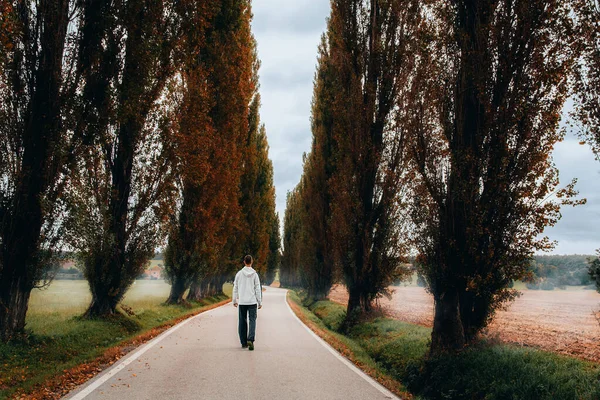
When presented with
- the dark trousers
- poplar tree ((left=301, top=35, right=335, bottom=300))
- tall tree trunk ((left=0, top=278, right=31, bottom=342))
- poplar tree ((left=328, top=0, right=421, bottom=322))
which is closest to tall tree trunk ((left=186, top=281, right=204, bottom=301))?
poplar tree ((left=301, top=35, right=335, bottom=300))

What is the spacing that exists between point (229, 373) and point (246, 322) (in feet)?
10.3

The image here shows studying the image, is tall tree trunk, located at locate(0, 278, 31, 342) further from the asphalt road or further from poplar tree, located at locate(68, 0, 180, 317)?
the asphalt road

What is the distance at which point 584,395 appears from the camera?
5.30 m

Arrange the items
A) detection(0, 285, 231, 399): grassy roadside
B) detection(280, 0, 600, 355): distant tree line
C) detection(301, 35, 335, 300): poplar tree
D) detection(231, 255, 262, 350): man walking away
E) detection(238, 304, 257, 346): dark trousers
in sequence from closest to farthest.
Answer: detection(0, 285, 231, 399): grassy roadside < detection(280, 0, 600, 355): distant tree line < detection(238, 304, 257, 346): dark trousers < detection(231, 255, 262, 350): man walking away < detection(301, 35, 335, 300): poplar tree

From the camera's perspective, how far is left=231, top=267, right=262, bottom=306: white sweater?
1036 cm

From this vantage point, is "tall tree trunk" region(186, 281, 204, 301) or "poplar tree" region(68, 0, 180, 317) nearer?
"poplar tree" region(68, 0, 180, 317)

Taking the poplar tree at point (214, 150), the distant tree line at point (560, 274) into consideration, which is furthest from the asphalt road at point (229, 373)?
the distant tree line at point (560, 274)

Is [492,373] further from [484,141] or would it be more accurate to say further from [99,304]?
[99,304]

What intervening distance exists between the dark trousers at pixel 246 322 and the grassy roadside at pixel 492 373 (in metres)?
2.70

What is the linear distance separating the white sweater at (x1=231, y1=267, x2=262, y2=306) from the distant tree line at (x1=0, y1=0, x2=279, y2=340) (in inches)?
144

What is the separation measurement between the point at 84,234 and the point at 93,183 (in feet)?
5.39

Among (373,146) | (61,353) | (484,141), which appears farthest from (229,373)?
(373,146)

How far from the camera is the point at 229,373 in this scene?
745cm

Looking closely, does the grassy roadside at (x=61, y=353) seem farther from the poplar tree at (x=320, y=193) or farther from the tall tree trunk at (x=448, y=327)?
the poplar tree at (x=320, y=193)
